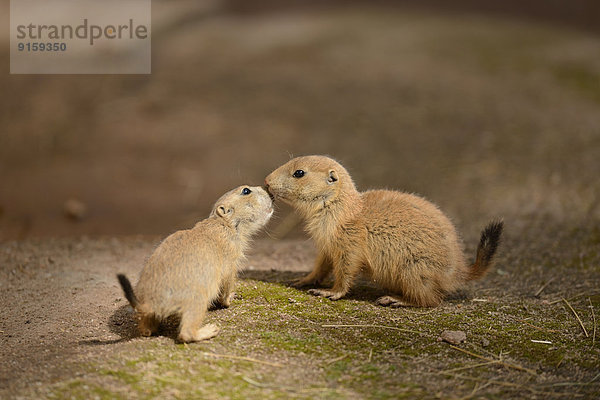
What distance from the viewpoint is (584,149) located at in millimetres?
8172

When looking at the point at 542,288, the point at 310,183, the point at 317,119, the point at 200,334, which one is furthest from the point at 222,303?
the point at 317,119

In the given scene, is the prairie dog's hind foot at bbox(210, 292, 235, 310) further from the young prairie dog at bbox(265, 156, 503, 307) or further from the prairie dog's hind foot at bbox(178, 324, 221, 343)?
the young prairie dog at bbox(265, 156, 503, 307)

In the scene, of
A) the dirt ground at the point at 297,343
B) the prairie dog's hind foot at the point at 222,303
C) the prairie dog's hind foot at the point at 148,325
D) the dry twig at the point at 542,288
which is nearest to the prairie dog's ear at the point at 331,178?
the dirt ground at the point at 297,343

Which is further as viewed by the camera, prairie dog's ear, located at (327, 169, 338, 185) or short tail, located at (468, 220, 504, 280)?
prairie dog's ear, located at (327, 169, 338, 185)

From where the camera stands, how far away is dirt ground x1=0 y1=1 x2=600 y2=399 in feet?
11.1

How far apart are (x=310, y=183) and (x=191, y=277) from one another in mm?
1481

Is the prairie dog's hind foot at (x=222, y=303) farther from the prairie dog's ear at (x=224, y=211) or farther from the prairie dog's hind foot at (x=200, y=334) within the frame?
the prairie dog's ear at (x=224, y=211)

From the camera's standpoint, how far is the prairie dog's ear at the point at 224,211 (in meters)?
4.32

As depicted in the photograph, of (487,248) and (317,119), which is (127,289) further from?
(317,119)

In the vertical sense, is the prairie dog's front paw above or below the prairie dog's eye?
below

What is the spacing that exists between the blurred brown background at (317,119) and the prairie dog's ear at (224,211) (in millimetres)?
2996

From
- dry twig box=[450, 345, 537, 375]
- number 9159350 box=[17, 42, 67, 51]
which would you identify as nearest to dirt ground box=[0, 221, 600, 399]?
dry twig box=[450, 345, 537, 375]

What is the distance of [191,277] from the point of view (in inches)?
145

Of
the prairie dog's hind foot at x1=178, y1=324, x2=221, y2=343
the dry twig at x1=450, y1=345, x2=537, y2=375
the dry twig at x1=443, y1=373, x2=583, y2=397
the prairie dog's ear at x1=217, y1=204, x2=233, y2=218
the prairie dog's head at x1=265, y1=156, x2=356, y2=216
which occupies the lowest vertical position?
the dry twig at x1=443, y1=373, x2=583, y2=397
